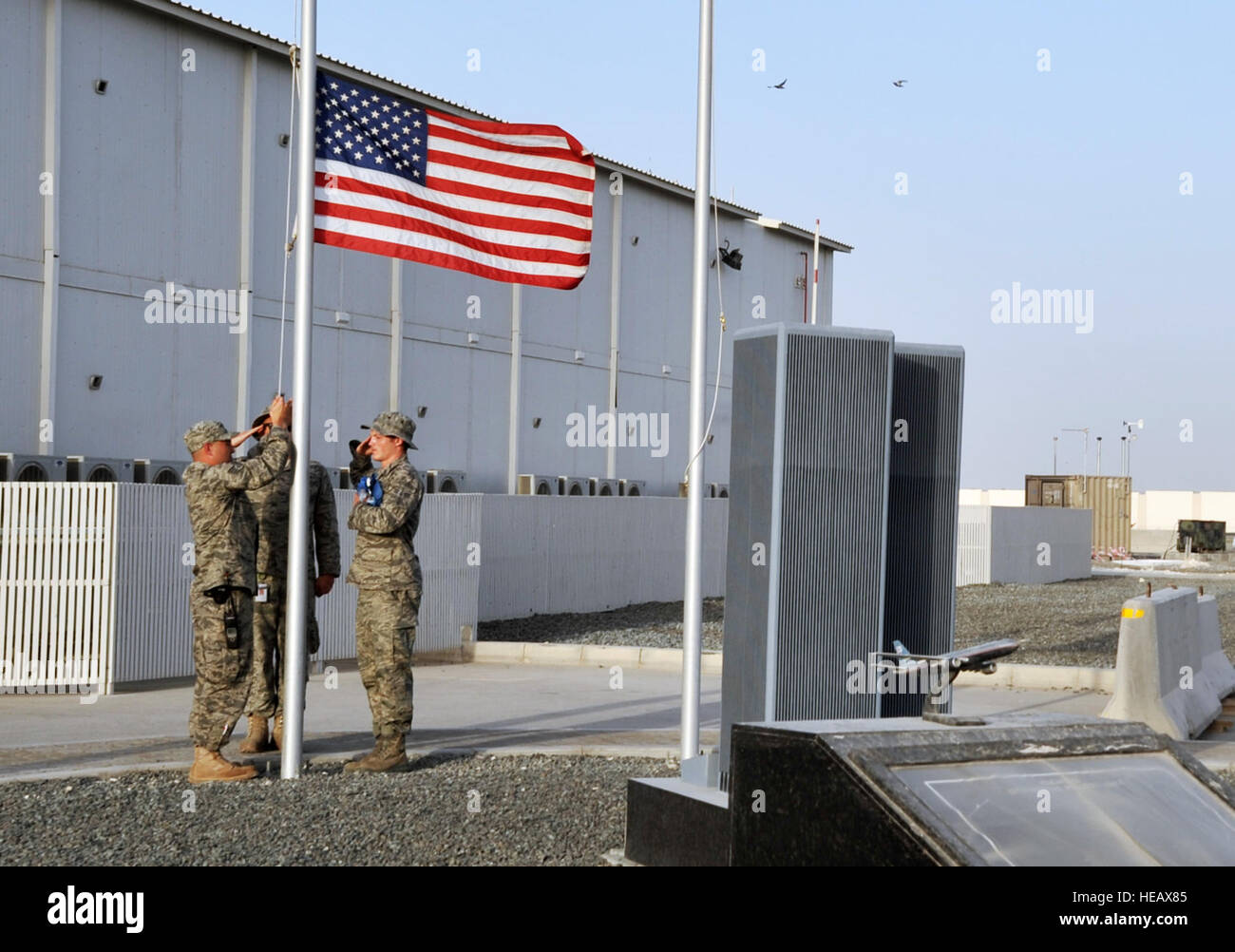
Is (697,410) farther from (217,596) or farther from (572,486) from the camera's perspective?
(572,486)

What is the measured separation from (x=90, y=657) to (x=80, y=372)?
21.1 ft

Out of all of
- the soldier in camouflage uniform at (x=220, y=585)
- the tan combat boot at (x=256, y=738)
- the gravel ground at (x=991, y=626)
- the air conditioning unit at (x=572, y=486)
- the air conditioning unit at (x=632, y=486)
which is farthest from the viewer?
the air conditioning unit at (x=632, y=486)

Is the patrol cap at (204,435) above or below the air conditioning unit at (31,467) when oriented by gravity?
above

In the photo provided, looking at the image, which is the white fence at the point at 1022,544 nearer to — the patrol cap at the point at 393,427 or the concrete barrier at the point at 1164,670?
the concrete barrier at the point at 1164,670

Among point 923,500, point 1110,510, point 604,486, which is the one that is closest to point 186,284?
point 604,486

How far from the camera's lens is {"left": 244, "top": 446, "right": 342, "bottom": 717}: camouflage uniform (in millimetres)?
10062

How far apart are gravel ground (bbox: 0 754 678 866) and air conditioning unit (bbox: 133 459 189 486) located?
10957 mm

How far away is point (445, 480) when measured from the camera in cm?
2552

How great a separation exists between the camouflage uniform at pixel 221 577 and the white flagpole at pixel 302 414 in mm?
234

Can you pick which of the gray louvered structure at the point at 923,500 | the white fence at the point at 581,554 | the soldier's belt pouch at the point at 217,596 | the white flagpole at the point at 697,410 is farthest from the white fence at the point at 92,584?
the gray louvered structure at the point at 923,500

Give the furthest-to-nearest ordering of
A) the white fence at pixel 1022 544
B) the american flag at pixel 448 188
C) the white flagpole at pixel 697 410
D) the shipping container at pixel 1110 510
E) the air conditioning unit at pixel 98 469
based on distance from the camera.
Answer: the shipping container at pixel 1110 510
the white fence at pixel 1022 544
the air conditioning unit at pixel 98 469
the american flag at pixel 448 188
the white flagpole at pixel 697 410

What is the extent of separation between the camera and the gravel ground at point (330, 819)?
698cm

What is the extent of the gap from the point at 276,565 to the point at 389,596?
1364mm
